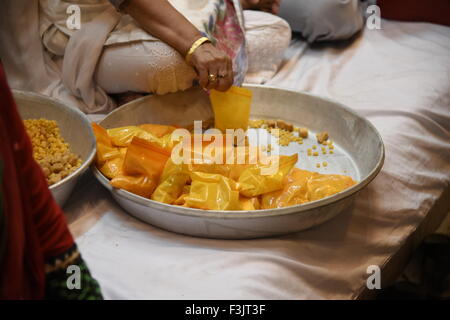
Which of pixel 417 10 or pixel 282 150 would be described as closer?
pixel 282 150

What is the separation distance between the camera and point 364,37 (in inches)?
66.4

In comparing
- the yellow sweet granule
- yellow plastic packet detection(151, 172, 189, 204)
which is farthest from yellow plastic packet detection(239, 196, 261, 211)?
the yellow sweet granule

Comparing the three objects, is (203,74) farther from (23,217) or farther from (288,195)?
(23,217)

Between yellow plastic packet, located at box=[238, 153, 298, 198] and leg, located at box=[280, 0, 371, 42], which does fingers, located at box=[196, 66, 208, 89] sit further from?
leg, located at box=[280, 0, 371, 42]

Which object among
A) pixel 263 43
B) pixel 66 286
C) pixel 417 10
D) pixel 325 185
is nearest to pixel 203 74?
pixel 325 185

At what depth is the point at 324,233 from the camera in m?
0.90

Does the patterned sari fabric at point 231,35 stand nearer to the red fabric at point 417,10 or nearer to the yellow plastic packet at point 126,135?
the yellow plastic packet at point 126,135

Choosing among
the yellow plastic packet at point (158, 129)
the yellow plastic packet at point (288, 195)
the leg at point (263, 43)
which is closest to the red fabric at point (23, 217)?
the yellow plastic packet at point (288, 195)

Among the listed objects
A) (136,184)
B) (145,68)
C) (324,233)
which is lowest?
(324,233)

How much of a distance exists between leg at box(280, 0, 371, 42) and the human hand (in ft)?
2.09

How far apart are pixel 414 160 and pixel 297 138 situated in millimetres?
268

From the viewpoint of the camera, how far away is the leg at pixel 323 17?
1569 mm

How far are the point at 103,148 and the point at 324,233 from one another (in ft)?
1.45
